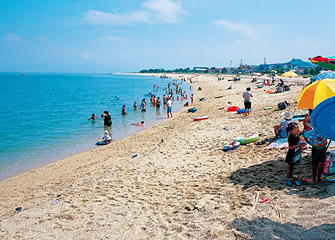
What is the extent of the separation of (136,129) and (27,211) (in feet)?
35.5

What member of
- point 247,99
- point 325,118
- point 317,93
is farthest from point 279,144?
point 247,99

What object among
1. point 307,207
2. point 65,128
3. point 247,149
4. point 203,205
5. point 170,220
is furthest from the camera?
point 65,128

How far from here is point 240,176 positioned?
211 inches

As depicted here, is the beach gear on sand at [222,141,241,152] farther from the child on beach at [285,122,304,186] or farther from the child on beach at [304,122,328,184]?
the child on beach at [304,122,328,184]

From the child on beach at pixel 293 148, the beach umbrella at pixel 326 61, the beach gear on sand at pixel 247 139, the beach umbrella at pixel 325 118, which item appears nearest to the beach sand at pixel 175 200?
the child on beach at pixel 293 148

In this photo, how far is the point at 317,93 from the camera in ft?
18.1

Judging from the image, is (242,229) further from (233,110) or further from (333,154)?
(233,110)

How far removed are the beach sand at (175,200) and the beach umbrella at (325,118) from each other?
1162mm

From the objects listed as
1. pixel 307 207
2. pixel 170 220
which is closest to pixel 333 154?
pixel 307 207

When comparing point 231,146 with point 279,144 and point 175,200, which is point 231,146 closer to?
point 279,144

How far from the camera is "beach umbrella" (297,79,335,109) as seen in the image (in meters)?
5.39

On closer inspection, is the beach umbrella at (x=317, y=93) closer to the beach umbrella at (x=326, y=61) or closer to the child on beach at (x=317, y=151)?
the child on beach at (x=317, y=151)

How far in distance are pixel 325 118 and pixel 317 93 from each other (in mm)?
2736

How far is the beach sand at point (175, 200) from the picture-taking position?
352cm
